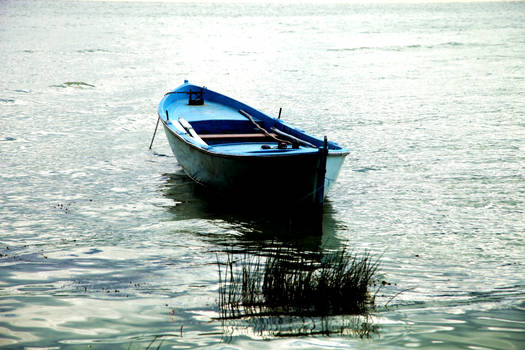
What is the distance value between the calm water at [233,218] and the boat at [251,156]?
0.49m

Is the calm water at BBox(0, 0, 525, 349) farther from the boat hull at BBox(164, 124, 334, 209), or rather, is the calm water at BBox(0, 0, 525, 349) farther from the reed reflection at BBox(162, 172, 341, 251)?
the boat hull at BBox(164, 124, 334, 209)

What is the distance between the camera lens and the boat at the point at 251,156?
27.7 feet

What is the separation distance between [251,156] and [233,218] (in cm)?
135

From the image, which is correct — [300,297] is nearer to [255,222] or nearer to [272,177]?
[272,177]

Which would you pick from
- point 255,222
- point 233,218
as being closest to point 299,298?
point 255,222

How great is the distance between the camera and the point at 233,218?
30.5ft

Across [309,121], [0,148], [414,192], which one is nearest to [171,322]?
[414,192]

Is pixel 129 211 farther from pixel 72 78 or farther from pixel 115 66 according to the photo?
pixel 115 66

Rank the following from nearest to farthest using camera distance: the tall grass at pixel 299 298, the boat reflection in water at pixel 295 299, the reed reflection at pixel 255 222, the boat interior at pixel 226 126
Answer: the boat reflection in water at pixel 295 299 → the tall grass at pixel 299 298 → the reed reflection at pixel 255 222 → the boat interior at pixel 226 126

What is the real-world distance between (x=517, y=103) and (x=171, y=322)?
1824 centimetres

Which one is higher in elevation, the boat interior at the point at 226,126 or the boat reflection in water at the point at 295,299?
the boat interior at the point at 226,126

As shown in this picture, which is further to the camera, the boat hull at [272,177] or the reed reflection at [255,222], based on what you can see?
the boat hull at [272,177]

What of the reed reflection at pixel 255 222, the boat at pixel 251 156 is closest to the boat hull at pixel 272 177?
the boat at pixel 251 156

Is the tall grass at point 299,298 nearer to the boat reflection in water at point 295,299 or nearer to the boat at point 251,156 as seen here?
the boat reflection in water at point 295,299
